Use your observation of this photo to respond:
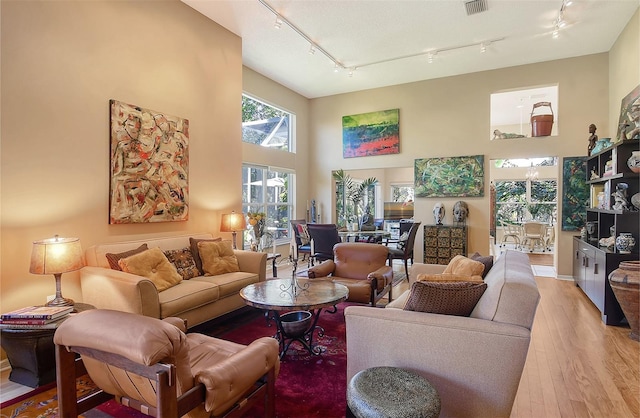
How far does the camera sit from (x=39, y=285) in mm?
2998

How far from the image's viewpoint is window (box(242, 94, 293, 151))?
666cm

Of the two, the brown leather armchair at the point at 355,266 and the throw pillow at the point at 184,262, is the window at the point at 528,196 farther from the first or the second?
the throw pillow at the point at 184,262

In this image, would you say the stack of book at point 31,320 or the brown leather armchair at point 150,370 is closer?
the brown leather armchair at point 150,370

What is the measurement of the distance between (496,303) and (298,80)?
6.49 metres

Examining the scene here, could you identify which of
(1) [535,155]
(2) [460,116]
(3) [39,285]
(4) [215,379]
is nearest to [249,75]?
(2) [460,116]

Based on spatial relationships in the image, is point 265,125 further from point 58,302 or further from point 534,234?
point 534,234

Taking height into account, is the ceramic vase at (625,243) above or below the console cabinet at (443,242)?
above

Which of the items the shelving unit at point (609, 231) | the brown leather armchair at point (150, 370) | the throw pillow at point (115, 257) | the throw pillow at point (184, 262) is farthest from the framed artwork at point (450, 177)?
the brown leather armchair at point (150, 370)

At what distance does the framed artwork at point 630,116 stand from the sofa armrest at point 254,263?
4.55 m

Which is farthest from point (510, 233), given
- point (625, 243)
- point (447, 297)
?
point (447, 297)

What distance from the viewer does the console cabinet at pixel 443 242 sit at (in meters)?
6.70

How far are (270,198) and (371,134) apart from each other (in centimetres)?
279

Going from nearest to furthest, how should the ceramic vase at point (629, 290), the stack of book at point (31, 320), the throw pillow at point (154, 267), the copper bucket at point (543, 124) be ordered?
the stack of book at point (31, 320) → the throw pillow at point (154, 267) → the ceramic vase at point (629, 290) → the copper bucket at point (543, 124)

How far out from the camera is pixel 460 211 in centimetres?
675
